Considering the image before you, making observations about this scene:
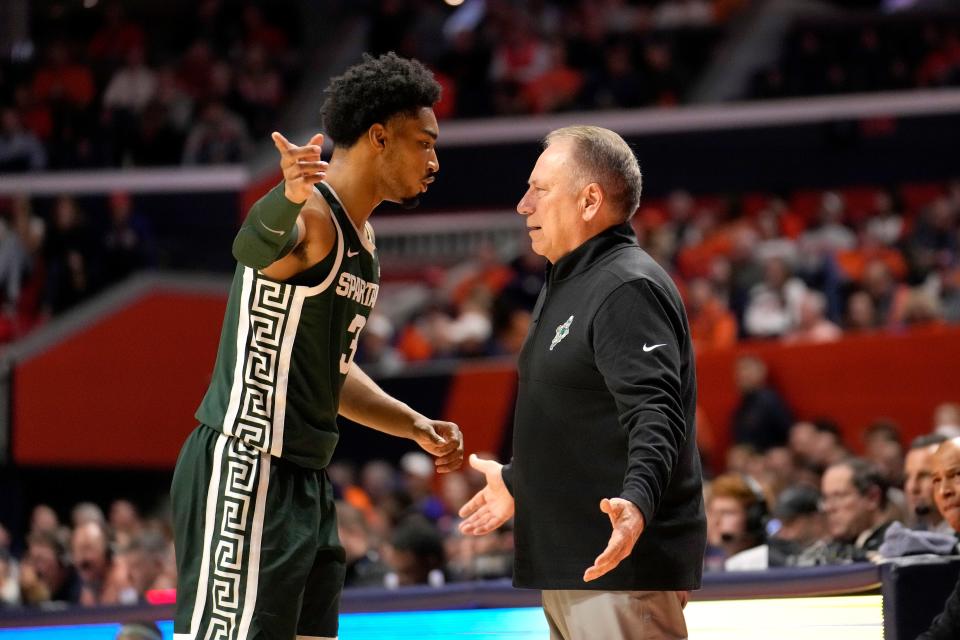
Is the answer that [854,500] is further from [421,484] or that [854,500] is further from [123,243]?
[123,243]

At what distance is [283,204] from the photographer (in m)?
3.52

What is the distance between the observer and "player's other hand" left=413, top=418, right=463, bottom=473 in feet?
14.6

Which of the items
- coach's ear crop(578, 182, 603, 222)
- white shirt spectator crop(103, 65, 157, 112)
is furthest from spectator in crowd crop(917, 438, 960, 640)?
white shirt spectator crop(103, 65, 157, 112)

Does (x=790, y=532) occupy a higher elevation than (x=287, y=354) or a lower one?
lower

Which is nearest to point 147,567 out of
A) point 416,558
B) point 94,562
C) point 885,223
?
point 94,562

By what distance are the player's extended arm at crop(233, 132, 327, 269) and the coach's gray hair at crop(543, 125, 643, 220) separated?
0.69 m

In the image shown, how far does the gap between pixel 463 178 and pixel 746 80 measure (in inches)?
148

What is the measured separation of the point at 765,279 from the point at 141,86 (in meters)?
9.50

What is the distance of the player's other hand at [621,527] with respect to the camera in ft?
10.9

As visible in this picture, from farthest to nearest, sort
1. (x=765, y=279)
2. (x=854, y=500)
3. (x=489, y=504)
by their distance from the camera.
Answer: (x=765, y=279)
(x=854, y=500)
(x=489, y=504)

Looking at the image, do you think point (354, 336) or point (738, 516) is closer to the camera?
point (354, 336)

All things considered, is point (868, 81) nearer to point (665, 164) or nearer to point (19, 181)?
point (665, 164)

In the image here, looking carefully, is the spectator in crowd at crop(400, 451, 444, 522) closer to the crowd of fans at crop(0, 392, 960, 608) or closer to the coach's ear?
the crowd of fans at crop(0, 392, 960, 608)

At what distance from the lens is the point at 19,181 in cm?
1686
